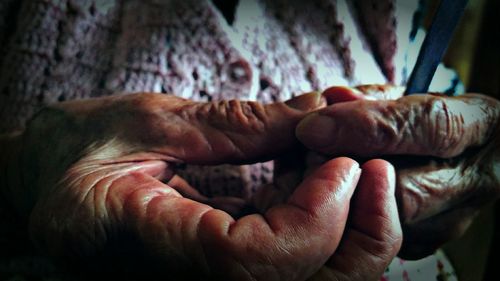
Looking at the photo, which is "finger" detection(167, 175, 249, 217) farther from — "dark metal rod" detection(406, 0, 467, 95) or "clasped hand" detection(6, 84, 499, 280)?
"dark metal rod" detection(406, 0, 467, 95)

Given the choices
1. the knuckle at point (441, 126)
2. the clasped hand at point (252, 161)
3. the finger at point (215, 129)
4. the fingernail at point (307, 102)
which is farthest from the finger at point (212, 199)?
the knuckle at point (441, 126)

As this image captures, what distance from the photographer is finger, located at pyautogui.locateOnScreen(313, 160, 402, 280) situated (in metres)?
0.44

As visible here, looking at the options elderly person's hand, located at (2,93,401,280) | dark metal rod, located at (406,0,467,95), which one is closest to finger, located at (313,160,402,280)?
elderly person's hand, located at (2,93,401,280)

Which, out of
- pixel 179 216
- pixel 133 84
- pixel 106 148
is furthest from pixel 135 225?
pixel 133 84

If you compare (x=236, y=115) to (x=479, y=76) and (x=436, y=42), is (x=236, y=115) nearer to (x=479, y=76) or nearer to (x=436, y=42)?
(x=436, y=42)

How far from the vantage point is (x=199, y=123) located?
56 cm

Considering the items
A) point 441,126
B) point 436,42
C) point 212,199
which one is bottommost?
point 212,199

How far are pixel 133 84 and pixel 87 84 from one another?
106 mm

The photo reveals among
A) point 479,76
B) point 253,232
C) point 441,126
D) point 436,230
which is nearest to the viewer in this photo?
point 253,232

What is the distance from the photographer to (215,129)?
0.56 metres

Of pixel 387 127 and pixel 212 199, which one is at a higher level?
pixel 387 127

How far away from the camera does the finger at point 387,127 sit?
1.64 ft

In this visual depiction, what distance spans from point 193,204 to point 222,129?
142mm

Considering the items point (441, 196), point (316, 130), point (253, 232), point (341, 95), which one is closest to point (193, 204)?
point (253, 232)
